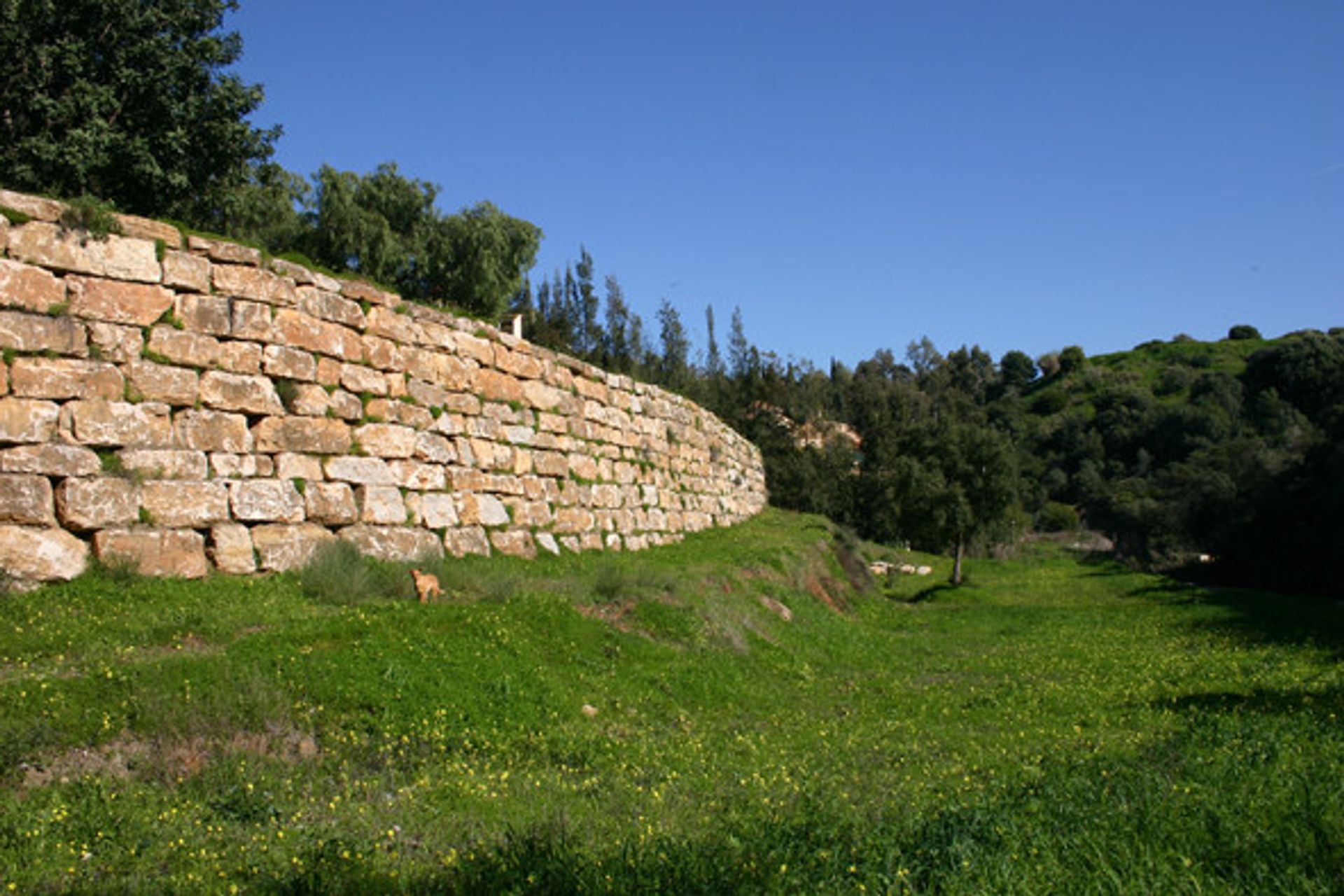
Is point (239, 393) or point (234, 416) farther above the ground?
→ point (239, 393)


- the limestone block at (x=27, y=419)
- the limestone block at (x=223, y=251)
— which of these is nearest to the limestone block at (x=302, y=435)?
the limestone block at (x=223, y=251)

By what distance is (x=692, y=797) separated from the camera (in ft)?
20.6

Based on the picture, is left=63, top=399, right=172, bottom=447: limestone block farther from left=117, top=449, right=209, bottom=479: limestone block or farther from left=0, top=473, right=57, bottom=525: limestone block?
left=0, top=473, right=57, bottom=525: limestone block

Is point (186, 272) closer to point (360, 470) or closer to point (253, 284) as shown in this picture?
point (253, 284)

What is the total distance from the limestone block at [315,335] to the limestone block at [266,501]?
5.72ft

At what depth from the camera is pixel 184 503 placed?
9.85 metres

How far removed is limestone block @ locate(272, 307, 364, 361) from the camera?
1144 cm

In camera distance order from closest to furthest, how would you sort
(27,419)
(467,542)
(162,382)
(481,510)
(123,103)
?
1. (27,419)
2. (162,382)
3. (467,542)
4. (481,510)
5. (123,103)

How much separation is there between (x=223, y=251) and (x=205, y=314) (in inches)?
31.0

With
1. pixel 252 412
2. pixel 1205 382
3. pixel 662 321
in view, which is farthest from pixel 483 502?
pixel 1205 382

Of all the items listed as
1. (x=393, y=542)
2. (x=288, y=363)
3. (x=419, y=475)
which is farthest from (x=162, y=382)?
(x=419, y=475)

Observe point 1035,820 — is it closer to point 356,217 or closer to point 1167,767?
point 1167,767

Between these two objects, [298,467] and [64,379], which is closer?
[64,379]

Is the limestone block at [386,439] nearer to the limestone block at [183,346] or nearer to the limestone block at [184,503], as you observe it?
the limestone block at [183,346]
